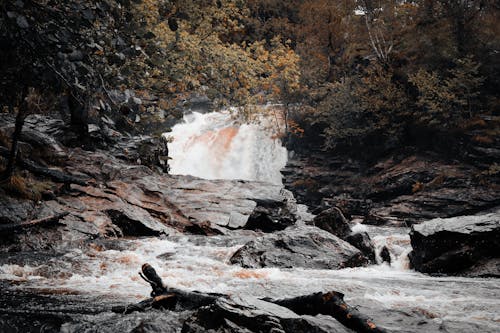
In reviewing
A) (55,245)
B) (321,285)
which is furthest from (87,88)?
(55,245)

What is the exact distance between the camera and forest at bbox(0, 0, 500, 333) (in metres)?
4.05

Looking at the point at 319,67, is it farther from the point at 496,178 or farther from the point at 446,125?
A: the point at 496,178

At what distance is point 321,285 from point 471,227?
14.5 feet

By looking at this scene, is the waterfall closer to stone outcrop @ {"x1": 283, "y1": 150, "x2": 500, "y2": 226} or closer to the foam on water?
stone outcrop @ {"x1": 283, "y1": 150, "x2": 500, "y2": 226}

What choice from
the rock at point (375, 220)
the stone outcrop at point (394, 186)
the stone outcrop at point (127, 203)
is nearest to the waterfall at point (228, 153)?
the stone outcrop at point (394, 186)

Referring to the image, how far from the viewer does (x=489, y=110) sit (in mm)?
23312

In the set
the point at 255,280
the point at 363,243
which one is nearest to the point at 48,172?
the point at 255,280

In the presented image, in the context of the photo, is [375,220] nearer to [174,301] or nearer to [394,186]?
[394,186]

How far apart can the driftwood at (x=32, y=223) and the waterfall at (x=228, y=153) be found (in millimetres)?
16837

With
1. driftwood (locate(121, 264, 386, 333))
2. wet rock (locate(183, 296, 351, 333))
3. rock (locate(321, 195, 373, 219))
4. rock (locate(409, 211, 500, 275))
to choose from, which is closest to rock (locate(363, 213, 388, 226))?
rock (locate(321, 195, 373, 219))

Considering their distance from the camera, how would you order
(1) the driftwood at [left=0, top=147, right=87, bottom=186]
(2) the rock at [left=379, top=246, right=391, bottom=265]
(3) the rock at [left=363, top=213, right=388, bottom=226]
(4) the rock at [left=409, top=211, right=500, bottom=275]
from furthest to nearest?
(3) the rock at [left=363, top=213, right=388, bottom=226] < (1) the driftwood at [left=0, top=147, right=87, bottom=186] < (2) the rock at [left=379, top=246, right=391, bottom=265] < (4) the rock at [left=409, top=211, right=500, bottom=275]

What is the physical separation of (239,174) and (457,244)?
18.4m

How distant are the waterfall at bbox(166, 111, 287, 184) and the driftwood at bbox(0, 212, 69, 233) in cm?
1684

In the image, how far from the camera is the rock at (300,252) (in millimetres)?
8844
